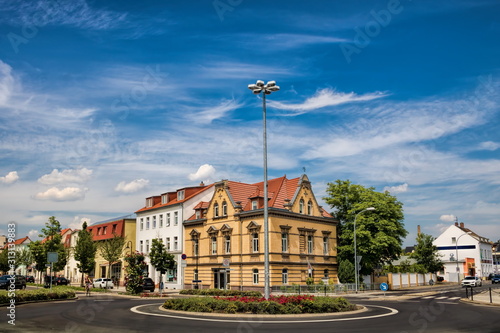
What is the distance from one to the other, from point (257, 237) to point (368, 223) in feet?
45.1

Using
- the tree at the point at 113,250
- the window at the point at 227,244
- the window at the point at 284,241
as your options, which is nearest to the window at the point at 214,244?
the window at the point at 227,244

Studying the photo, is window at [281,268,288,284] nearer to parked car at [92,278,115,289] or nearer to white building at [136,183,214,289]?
white building at [136,183,214,289]

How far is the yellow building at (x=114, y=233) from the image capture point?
233 feet

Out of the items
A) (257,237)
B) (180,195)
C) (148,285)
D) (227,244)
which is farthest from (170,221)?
(257,237)

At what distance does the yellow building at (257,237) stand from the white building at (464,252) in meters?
56.4

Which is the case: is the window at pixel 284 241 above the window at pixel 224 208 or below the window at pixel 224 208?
below

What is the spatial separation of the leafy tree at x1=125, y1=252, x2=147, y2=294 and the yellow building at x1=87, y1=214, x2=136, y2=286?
24.9m

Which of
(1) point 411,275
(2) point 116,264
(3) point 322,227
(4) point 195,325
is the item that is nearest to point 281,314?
(4) point 195,325

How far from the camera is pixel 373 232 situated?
55406 mm

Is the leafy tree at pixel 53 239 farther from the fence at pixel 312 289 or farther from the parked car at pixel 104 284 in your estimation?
the fence at pixel 312 289

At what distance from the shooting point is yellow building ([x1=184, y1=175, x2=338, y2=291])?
49656 millimetres

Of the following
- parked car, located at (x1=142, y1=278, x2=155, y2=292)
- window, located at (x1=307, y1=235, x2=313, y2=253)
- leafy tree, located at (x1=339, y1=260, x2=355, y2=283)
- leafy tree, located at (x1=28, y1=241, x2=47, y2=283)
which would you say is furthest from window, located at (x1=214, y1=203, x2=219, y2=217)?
leafy tree, located at (x1=28, y1=241, x2=47, y2=283)

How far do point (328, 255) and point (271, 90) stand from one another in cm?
3478

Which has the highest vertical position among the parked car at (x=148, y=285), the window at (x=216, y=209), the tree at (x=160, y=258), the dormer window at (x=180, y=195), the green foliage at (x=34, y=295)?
the dormer window at (x=180, y=195)
